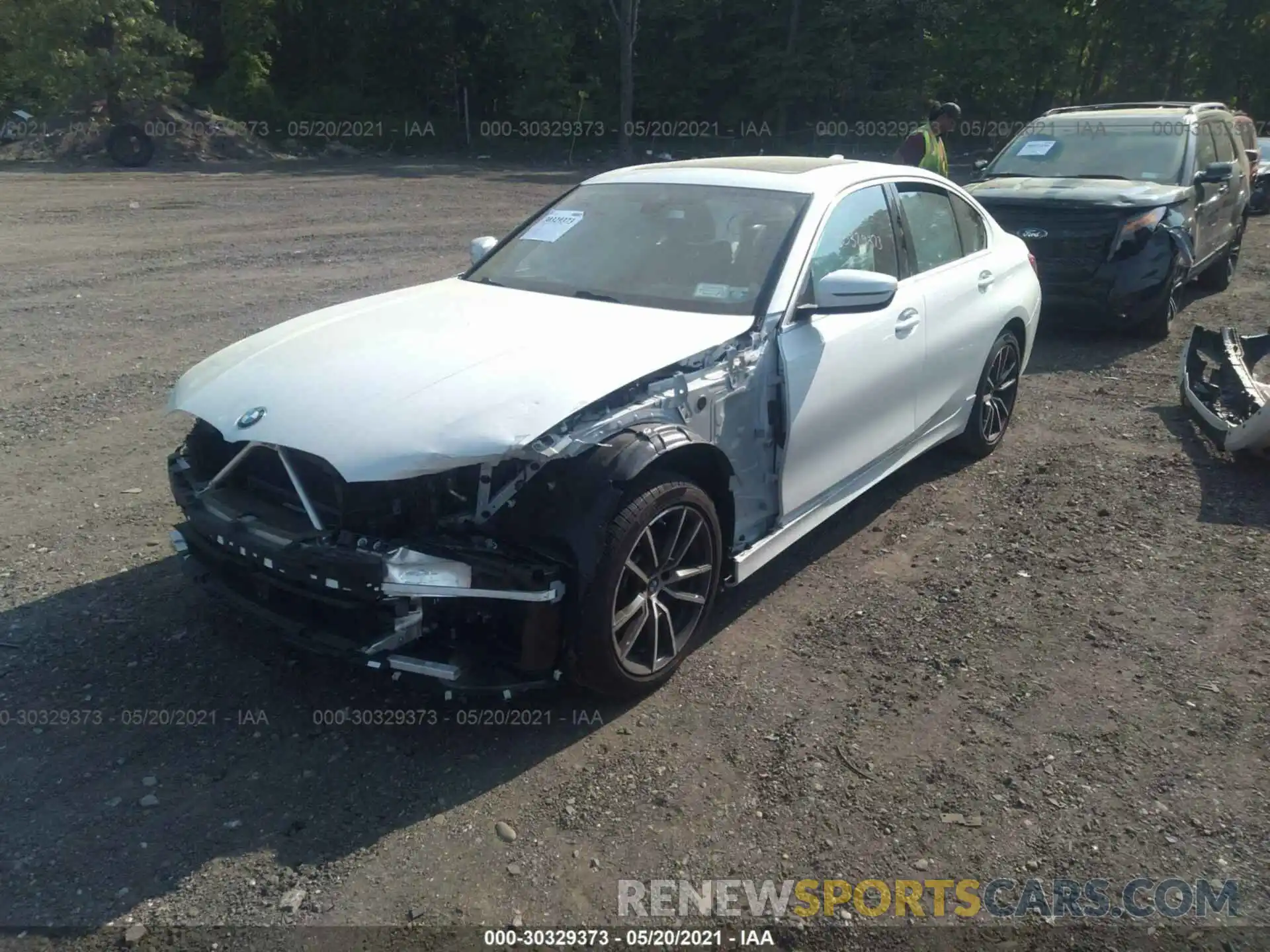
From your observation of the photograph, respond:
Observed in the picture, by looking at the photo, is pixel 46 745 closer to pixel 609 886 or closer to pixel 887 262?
pixel 609 886

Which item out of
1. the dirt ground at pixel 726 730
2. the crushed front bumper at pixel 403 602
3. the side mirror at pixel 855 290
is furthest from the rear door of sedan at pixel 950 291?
the crushed front bumper at pixel 403 602

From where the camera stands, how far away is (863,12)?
28906mm

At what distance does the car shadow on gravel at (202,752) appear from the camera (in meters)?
2.92

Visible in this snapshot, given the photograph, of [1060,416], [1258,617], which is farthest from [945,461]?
[1258,617]

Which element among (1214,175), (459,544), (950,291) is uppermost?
(1214,175)

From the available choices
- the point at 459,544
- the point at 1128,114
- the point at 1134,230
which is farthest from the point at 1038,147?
the point at 459,544

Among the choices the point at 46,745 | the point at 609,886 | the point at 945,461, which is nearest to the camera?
the point at 609,886

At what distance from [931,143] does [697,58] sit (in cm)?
2478

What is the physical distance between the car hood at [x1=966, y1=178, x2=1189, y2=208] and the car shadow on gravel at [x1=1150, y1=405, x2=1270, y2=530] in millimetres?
2647

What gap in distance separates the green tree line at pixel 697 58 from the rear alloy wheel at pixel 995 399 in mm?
25446

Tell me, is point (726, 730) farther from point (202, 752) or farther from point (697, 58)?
point (697, 58)

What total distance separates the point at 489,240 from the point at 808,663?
291 cm

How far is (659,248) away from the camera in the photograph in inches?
176

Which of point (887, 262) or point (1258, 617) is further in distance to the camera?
point (887, 262)
